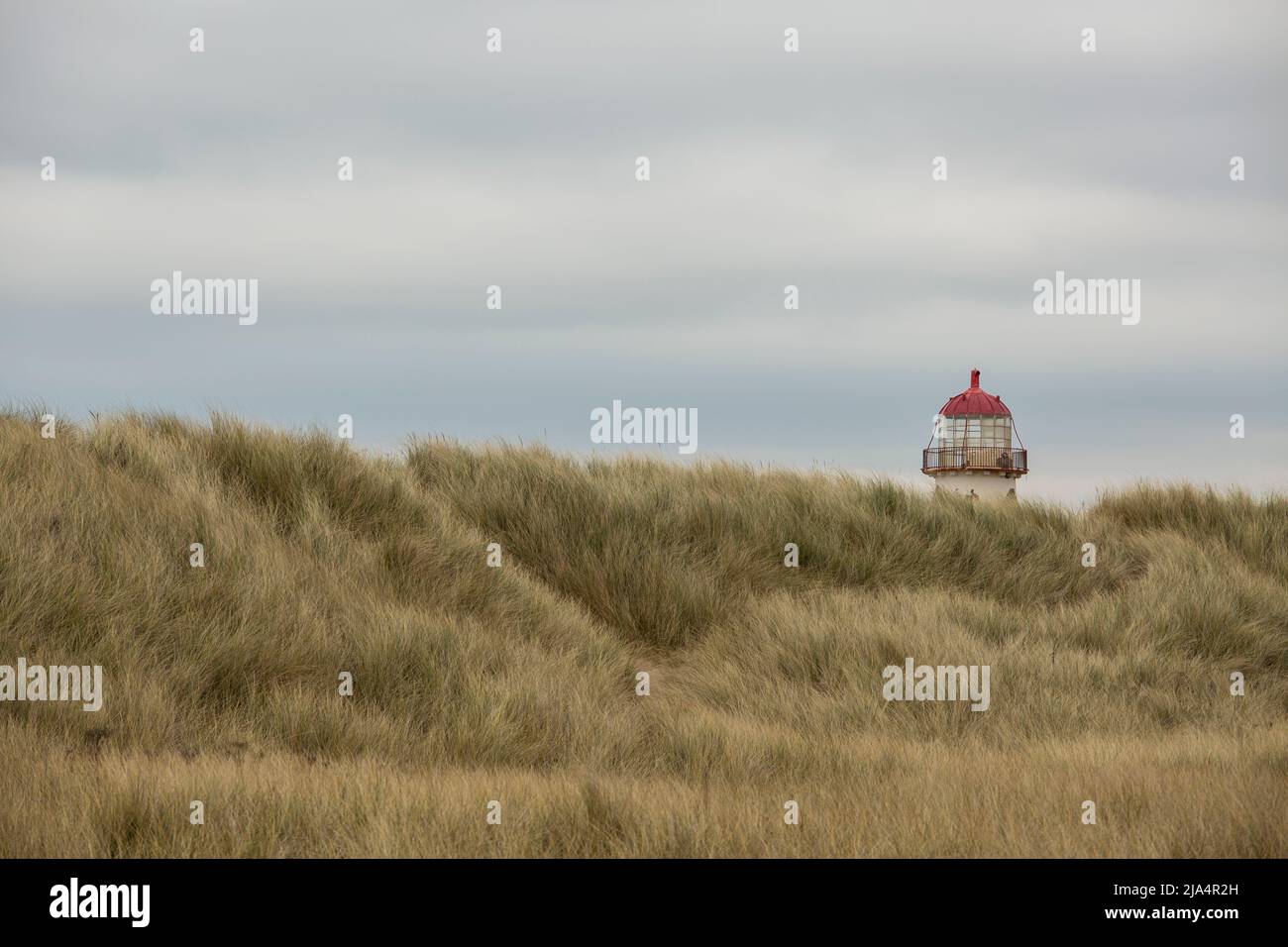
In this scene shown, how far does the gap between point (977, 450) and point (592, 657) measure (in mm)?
25020

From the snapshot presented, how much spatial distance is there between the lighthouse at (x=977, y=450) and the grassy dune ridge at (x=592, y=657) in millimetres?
Result: 18101

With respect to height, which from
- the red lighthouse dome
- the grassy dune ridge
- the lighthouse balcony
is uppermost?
the red lighthouse dome

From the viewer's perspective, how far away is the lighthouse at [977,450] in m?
30.9

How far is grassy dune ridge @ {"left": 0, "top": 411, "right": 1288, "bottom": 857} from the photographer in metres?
4.74

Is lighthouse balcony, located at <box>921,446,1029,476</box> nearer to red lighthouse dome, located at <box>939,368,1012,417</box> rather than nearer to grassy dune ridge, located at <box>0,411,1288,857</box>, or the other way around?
red lighthouse dome, located at <box>939,368,1012,417</box>

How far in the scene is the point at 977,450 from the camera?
102ft

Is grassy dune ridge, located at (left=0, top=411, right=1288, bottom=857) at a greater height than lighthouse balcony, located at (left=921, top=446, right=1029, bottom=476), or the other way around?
lighthouse balcony, located at (left=921, top=446, right=1029, bottom=476)

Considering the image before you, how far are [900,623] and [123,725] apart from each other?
5.78m

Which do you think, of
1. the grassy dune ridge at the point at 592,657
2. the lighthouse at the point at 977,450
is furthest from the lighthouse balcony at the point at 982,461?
the grassy dune ridge at the point at 592,657

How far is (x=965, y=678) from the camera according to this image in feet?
26.6

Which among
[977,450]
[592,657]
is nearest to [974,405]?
[977,450]

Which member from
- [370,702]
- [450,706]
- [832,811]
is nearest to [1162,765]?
[832,811]

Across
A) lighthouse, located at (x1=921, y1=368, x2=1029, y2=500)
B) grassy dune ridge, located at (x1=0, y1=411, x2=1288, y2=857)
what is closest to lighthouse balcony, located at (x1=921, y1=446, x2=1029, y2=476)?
lighthouse, located at (x1=921, y1=368, x2=1029, y2=500)

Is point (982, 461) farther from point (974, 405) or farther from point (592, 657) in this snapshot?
point (592, 657)
